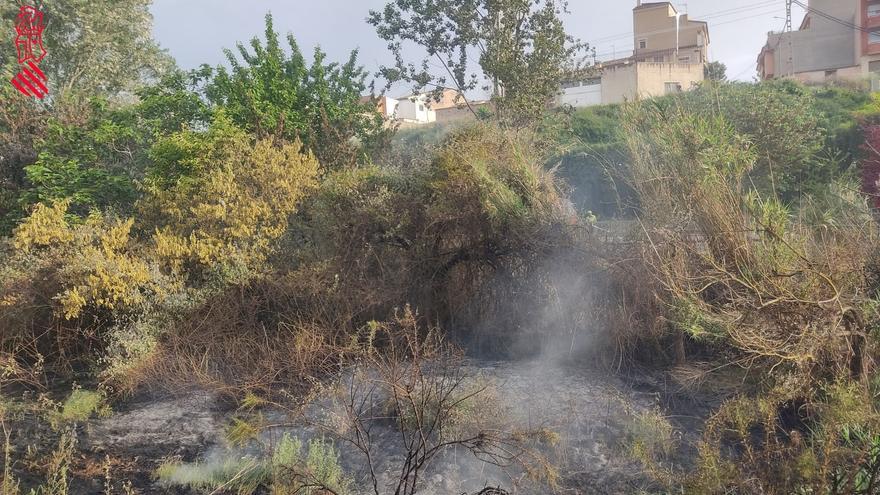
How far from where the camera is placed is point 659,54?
41.4 m

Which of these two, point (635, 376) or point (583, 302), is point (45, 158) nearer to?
point (583, 302)

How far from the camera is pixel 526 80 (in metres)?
12.1

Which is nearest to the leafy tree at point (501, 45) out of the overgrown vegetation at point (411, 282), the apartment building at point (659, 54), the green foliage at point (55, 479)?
the overgrown vegetation at point (411, 282)

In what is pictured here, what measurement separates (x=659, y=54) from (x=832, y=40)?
1022 cm

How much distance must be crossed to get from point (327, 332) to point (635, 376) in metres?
3.86

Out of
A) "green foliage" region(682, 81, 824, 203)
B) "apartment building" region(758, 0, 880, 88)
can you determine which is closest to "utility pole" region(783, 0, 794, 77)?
"apartment building" region(758, 0, 880, 88)

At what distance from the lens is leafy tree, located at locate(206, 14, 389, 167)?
10.5m

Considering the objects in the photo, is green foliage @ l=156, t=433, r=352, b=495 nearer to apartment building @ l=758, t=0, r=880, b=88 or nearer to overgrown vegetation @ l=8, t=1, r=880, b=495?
overgrown vegetation @ l=8, t=1, r=880, b=495

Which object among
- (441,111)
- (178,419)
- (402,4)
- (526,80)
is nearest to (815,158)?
(526,80)

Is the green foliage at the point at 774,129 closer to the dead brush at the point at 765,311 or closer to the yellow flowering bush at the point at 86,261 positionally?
the dead brush at the point at 765,311

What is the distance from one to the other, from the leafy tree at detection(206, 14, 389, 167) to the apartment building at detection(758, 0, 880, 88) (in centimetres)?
3040

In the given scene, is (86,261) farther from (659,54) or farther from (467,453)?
(659,54)

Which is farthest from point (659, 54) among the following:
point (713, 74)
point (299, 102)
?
point (299, 102)

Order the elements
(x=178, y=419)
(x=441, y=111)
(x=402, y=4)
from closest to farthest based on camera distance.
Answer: (x=178, y=419) → (x=402, y=4) → (x=441, y=111)
